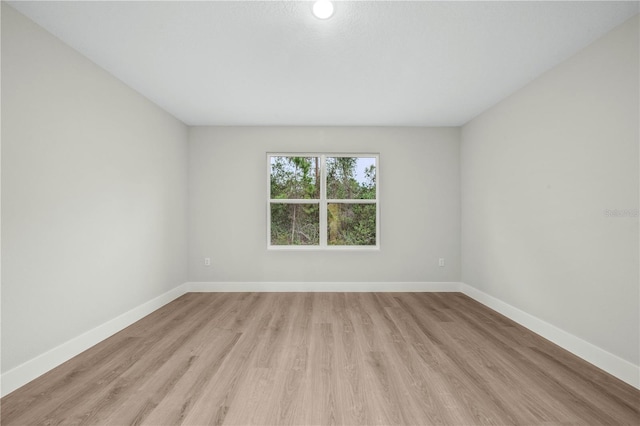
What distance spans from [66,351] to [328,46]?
3.37 meters

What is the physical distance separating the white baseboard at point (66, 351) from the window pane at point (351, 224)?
8.87 ft

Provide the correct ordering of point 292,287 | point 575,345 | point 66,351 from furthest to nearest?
point 292,287
point 575,345
point 66,351

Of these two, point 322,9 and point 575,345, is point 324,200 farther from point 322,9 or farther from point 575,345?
point 575,345

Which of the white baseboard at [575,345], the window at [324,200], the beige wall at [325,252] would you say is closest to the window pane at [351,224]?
the window at [324,200]

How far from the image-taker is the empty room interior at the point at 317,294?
186 centimetres

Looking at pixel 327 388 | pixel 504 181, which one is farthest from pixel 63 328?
pixel 504 181

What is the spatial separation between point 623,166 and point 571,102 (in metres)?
0.77

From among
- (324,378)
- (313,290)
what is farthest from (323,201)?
(324,378)

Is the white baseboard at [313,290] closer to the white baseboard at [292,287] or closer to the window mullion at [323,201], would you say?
the white baseboard at [292,287]

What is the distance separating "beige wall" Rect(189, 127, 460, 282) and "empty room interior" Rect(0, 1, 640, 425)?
0.30m

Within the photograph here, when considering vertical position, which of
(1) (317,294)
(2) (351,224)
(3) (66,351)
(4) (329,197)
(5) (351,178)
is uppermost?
(5) (351,178)

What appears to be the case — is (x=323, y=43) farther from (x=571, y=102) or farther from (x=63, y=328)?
(x=63, y=328)

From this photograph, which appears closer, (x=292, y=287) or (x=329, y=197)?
(x=292, y=287)

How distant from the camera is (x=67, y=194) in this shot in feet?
7.63
